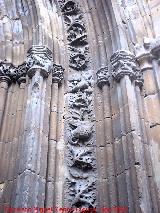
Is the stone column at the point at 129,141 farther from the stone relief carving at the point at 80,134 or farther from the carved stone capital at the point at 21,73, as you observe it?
the carved stone capital at the point at 21,73

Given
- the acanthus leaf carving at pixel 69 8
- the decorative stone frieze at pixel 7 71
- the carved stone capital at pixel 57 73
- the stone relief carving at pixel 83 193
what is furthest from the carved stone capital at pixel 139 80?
the acanthus leaf carving at pixel 69 8

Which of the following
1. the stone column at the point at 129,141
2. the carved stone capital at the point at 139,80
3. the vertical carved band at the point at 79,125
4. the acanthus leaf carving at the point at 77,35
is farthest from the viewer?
the acanthus leaf carving at the point at 77,35

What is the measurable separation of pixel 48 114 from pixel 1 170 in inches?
39.8

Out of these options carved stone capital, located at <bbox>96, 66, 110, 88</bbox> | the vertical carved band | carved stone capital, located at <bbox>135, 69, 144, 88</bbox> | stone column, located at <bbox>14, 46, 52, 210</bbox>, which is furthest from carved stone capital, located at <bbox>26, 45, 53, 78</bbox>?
carved stone capital, located at <bbox>135, 69, 144, 88</bbox>

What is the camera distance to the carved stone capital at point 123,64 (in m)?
5.25

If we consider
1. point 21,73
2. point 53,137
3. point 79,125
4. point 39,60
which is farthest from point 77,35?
point 53,137

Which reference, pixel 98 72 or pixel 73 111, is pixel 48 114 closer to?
pixel 73 111

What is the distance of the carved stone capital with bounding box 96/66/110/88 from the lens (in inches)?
216

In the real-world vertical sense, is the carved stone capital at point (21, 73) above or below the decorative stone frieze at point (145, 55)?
below

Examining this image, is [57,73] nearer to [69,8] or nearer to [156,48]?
[156,48]

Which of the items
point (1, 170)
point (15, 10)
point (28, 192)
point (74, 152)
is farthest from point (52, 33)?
point (28, 192)

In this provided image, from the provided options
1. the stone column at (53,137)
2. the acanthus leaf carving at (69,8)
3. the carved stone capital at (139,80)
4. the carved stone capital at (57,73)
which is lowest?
the stone column at (53,137)

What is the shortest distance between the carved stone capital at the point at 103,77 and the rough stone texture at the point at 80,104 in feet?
0.05

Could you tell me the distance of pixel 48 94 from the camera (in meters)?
5.22
